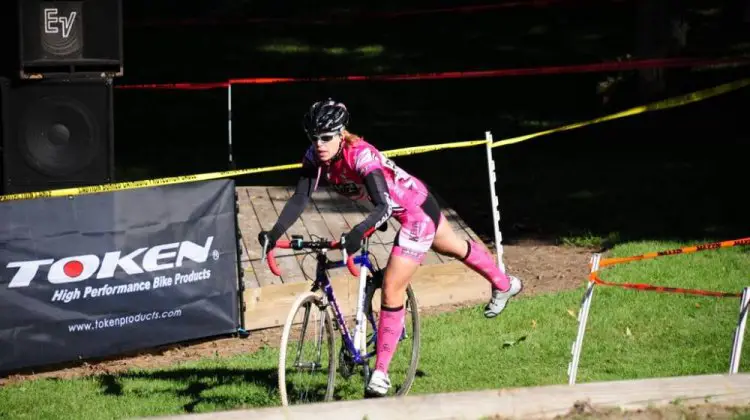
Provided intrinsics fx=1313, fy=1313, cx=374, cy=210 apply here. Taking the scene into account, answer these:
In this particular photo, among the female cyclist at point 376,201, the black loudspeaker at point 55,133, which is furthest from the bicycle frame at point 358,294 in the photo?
the black loudspeaker at point 55,133

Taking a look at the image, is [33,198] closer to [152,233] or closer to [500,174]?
[152,233]

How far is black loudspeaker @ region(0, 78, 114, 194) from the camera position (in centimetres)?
1094

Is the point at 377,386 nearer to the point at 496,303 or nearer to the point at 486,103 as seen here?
the point at 496,303

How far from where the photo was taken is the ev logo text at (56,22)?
434 inches

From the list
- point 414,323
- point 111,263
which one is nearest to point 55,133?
point 111,263

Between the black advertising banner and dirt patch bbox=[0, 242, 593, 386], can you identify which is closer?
the black advertising banner

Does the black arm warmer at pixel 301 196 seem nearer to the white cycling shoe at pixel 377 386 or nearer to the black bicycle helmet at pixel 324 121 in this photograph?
the black bicycle helmet at pixel 324 121

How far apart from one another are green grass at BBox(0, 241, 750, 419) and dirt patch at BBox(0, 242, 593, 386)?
0.37m

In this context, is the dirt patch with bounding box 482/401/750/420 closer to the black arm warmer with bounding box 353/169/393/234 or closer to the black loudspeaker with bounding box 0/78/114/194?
the black arm warmer with bounding box 353/169/393/234

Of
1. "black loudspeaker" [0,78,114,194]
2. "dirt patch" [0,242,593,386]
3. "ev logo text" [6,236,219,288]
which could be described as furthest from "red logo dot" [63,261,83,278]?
"black loudspeaker" [0,78,114,194]

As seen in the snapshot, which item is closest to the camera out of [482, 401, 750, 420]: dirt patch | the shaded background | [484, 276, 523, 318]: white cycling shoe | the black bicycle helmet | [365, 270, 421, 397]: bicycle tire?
[482, 401, 750, 420]: dirt patch

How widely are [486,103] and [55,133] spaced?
33.7 feet

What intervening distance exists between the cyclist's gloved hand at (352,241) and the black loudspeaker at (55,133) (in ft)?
13.6

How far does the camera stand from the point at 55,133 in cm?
1100
